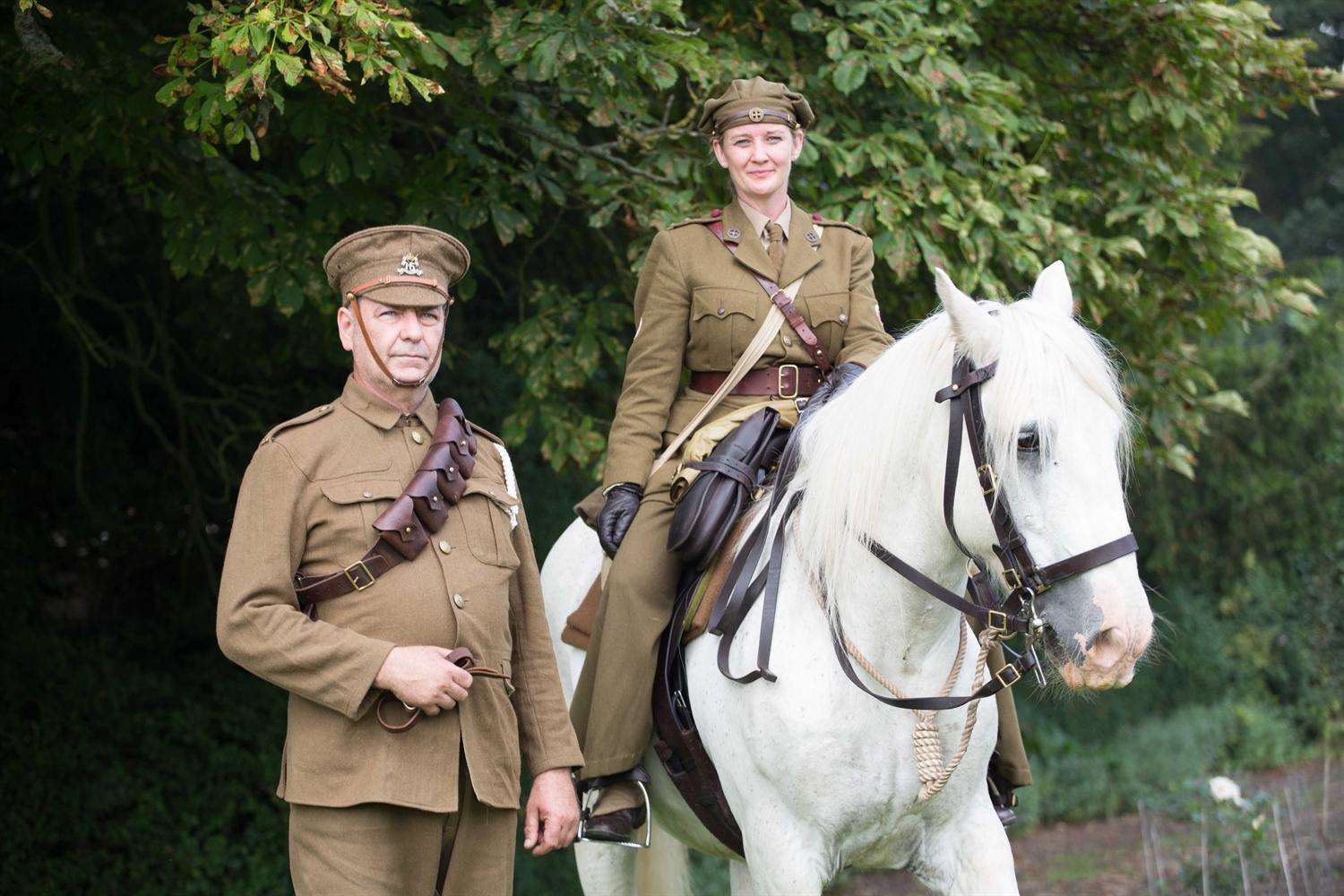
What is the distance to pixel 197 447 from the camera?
7.44 metres

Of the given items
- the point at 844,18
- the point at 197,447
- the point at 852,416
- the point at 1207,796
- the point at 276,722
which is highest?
the point at 844,18

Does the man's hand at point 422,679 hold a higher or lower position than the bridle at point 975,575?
lower

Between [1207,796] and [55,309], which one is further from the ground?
[55,309]

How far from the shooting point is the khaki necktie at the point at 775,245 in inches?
163

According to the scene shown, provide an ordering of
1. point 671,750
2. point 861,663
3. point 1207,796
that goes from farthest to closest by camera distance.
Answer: point 1207,796, point 671,750, point 861,663

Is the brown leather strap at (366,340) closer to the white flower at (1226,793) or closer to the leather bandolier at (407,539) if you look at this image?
the leather bandolier at (407,539)

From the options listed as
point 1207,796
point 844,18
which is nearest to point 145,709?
point 844,18

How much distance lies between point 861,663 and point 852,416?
58cm

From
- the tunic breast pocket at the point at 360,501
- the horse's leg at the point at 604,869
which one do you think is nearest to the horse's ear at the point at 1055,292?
→ the tunic breast pocket at the point at 360,501

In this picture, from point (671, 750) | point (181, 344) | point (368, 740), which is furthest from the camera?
point (181, 344)

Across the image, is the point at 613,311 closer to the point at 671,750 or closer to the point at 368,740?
the point at 671,750

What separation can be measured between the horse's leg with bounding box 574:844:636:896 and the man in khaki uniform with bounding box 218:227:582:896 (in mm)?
1693

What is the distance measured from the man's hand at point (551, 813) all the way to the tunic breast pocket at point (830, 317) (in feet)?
5.16

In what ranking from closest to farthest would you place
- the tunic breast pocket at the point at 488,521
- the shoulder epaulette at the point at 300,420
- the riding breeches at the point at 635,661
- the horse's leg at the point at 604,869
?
the shoulder epaulette at the point at 300,420
the tunic breast pocket at the point at 488,521
the riding breeches at the point at 635,661
the horse's leg at the point at 604,869
